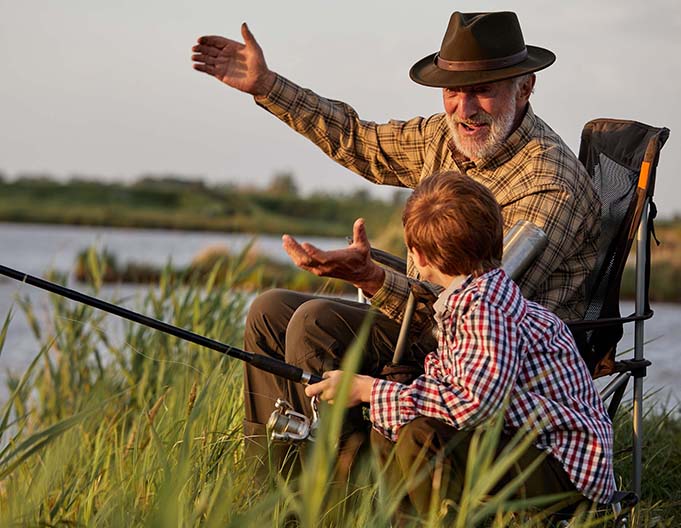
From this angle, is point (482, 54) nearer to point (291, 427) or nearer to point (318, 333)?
point (318, 333)

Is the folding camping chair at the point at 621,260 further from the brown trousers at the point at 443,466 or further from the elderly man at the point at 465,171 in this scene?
the brown trousers at the point at 443,466

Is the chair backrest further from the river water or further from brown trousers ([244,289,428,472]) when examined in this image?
the river water

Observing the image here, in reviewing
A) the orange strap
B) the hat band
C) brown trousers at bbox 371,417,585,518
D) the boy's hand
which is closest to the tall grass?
brown trousers at bbox 371,417,585,518

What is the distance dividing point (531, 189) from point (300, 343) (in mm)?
720

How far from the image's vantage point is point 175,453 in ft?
7.95

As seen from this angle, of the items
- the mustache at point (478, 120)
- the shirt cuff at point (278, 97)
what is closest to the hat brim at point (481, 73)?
the mustache at point (478, 120)

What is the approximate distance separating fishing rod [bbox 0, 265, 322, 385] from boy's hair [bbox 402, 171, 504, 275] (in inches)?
14.7

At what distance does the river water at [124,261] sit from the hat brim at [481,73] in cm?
99

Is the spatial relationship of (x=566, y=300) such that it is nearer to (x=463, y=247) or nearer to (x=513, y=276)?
(x=513, y=276)

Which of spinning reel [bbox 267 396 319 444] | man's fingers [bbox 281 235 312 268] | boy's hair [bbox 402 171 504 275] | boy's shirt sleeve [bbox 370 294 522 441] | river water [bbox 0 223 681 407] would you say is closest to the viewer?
boy's shirt sleeve [bbox 370 294 522 441]

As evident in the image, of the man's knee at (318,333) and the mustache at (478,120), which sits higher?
the mustache at (478,120)

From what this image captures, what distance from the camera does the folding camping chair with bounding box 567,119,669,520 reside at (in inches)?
111

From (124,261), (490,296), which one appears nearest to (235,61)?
(490,296)

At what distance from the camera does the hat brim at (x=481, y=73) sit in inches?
113
